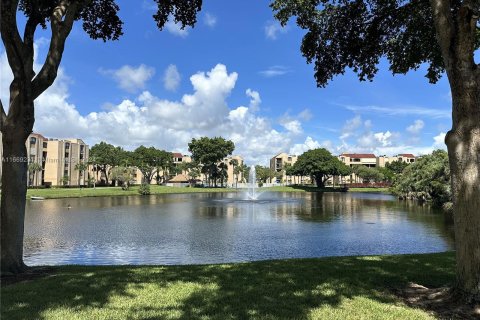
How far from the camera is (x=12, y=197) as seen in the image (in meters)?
8.95

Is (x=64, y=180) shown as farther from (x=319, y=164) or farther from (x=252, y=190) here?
(x=319, y=164)

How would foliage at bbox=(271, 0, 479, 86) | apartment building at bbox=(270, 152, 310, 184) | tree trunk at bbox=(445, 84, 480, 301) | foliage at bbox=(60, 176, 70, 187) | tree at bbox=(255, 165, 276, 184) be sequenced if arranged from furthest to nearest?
apartment building at bbox=(270, 152, 310, 184) < tree at bbox=(255, 165, 276, 184) < foliage at bbox=(60, 176, 70, 187) < foliage at bbox=(271, 0, 479, 86) < tree trunk at bbox=(445, 84, 480, 301)

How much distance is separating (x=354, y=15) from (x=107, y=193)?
2974 inches

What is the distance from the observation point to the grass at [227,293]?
236 inches

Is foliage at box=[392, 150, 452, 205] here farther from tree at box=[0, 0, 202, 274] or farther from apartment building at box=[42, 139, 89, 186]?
apartment building at box=[42, 139, 89, 186]

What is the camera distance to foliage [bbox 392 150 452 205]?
5116 centimetres

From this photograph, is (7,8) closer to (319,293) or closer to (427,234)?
(319,293)

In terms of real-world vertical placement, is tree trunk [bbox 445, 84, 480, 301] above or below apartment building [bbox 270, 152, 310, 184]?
below

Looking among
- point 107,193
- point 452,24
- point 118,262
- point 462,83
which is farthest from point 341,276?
point 107,193

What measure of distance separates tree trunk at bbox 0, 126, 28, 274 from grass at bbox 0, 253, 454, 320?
3.42ft

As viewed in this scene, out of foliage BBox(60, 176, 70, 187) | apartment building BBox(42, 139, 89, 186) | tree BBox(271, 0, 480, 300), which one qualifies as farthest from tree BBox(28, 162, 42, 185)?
tree BBox(271, 0, 480, 300)

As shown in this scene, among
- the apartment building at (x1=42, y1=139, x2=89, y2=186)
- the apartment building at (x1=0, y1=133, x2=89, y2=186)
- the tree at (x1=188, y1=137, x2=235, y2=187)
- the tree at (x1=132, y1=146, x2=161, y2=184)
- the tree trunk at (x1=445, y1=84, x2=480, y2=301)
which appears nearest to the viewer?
the tree trunk at (x1=445, y1=84, x2=480, y2=301)

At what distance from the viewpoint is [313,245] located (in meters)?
20.9

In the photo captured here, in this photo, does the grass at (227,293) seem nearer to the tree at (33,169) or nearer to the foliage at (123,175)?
the foliage at (123,175)
